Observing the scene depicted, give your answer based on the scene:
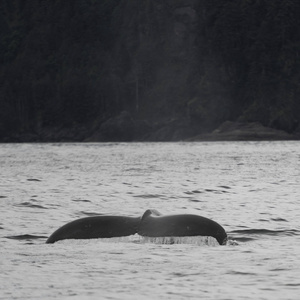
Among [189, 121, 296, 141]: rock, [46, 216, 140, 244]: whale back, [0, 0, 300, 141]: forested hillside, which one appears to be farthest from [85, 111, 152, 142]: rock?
[46, 216, 140, 244]: whale back

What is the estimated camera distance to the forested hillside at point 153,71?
462 ft

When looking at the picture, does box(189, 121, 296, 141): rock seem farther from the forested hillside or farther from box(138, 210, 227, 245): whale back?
box(138, 210, 227, 245): whale back

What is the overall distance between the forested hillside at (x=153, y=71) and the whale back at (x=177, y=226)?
121 metres

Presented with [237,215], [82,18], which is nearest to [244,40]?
[82,18]

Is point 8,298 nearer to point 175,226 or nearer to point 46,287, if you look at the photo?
point 46,287

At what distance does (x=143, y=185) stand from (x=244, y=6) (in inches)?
5083

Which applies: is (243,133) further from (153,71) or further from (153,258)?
(153,258)

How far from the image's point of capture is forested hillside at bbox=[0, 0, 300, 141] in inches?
5546

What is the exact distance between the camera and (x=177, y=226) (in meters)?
10.4

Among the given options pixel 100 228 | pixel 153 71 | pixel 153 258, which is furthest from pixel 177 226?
pixel 153 71

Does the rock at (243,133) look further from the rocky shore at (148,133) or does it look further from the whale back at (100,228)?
the whale back at (100,228)

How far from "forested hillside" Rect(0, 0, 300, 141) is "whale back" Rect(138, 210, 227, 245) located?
397 feet

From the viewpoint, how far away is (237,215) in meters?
18.5

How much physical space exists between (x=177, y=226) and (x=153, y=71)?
6061 inches
